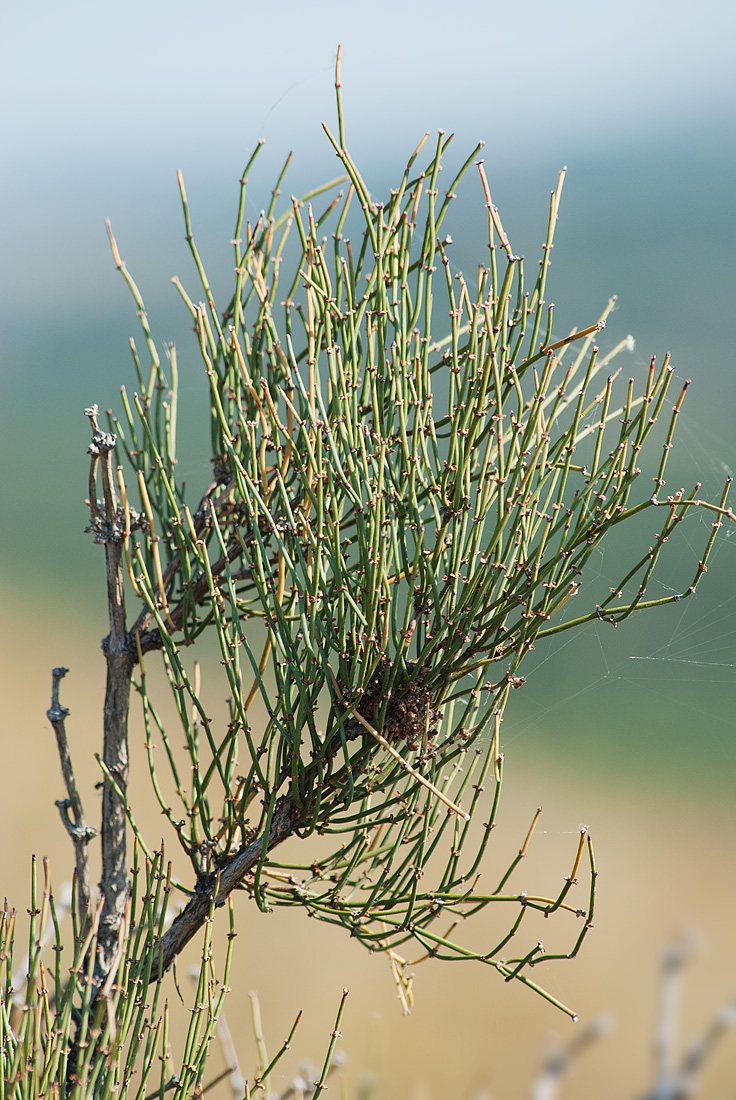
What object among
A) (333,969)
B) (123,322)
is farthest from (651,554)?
(123,322)

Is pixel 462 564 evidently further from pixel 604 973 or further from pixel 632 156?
pixel 632 156

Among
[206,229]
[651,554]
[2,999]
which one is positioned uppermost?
[206,229]

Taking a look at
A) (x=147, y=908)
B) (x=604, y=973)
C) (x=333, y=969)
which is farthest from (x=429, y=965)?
(x=147, y=908)

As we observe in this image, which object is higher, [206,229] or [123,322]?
[206,229]

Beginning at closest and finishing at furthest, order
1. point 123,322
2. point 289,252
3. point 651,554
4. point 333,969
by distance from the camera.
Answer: point 651,554
point 333,969
point 289,252
point 123,322

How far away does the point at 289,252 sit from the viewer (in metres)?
7.59

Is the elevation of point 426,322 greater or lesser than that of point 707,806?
lesser

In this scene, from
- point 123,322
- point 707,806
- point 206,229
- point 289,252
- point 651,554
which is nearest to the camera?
point 651,554

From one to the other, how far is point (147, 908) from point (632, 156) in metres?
10.8

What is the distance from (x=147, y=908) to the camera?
0.55 metres

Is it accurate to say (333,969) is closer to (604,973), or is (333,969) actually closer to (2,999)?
(604,973)

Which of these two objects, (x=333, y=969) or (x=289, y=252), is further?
(x=289, y=252)

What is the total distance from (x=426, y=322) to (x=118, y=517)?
10.0 inches

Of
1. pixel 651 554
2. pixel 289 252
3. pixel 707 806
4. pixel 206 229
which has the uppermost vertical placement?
pixel 206 229
